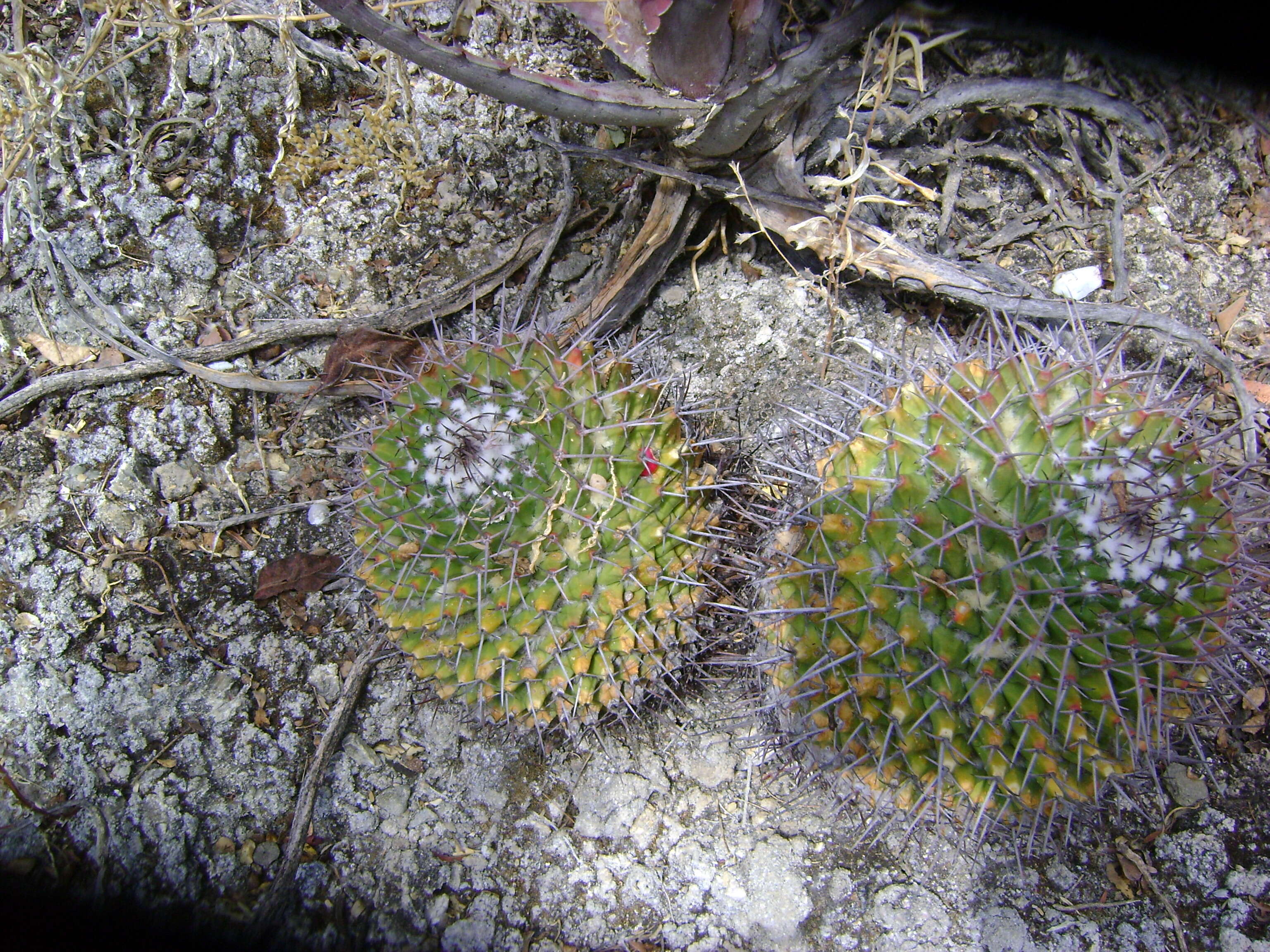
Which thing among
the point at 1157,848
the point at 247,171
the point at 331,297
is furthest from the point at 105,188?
the point at 1157,848

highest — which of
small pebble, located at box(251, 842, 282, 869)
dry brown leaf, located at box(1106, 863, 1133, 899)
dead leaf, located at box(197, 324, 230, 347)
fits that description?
dead leaf, located at box(197, 324, 230, 347)

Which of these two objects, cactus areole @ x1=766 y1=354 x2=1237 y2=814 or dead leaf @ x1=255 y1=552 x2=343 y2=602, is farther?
dead leaf @ x1=255 y1=552 x2=343 y2=602

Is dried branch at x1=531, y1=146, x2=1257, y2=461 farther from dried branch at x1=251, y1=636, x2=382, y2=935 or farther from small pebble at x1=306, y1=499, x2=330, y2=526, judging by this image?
dried branch at x1=251, y1=636, x2=382, y2=935

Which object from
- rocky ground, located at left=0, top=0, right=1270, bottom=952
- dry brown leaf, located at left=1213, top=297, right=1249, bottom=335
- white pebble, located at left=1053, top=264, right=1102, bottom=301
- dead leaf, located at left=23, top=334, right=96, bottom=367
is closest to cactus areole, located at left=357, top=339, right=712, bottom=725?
rocky ground, located at left=0, top=0, right=1270, bottom=952

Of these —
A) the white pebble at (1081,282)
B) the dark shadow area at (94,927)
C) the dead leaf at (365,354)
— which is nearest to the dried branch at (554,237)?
the dead leaf at (365,354)

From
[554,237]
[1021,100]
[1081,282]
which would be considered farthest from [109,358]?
[1081,282]

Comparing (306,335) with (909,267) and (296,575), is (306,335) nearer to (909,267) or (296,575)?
(296,575)

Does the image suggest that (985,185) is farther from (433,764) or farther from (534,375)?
(433,764)
